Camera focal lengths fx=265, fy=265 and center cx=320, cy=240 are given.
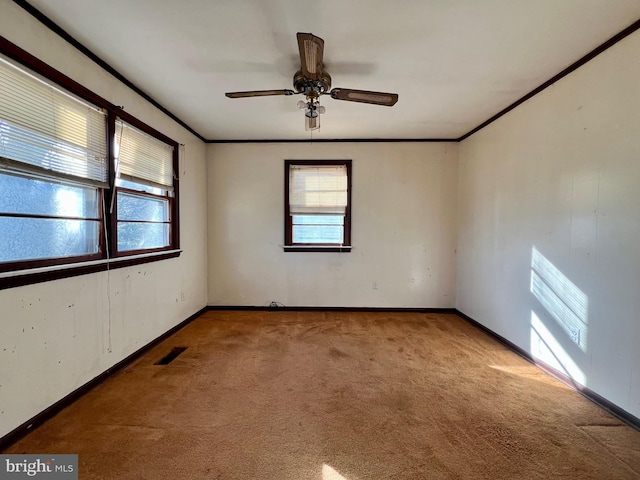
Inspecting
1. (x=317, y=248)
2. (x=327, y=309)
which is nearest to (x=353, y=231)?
(x=317, y=248)

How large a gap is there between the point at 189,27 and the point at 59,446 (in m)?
2.67

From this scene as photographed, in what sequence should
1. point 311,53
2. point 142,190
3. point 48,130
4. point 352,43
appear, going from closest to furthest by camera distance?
point 311,53 → point 48,130 → point 352,43 → point 142,190

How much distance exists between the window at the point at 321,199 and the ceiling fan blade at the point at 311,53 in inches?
80.6

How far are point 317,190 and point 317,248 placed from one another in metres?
0.87

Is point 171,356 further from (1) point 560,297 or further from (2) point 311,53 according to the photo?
(1) point 560,297

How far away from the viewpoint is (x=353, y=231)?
3.99 metres

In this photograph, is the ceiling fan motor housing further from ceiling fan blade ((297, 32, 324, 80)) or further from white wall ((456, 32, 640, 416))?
white wall ((456, 32, 640, 416))

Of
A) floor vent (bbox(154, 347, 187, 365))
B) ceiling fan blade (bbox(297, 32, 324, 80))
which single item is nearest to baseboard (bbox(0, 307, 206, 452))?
floor vent (bbox(154, 347, 187, 365))

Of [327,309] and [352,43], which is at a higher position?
[352,43]

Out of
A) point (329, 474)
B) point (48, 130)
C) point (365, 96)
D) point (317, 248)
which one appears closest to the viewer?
point (329, 474)

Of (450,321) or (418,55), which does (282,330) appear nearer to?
(450,321)

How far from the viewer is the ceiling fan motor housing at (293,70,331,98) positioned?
204 cm

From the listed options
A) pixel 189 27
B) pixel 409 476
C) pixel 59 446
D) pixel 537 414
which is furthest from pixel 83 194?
pixel 537 414

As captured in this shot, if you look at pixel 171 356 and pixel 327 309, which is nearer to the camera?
pixel 171 356
